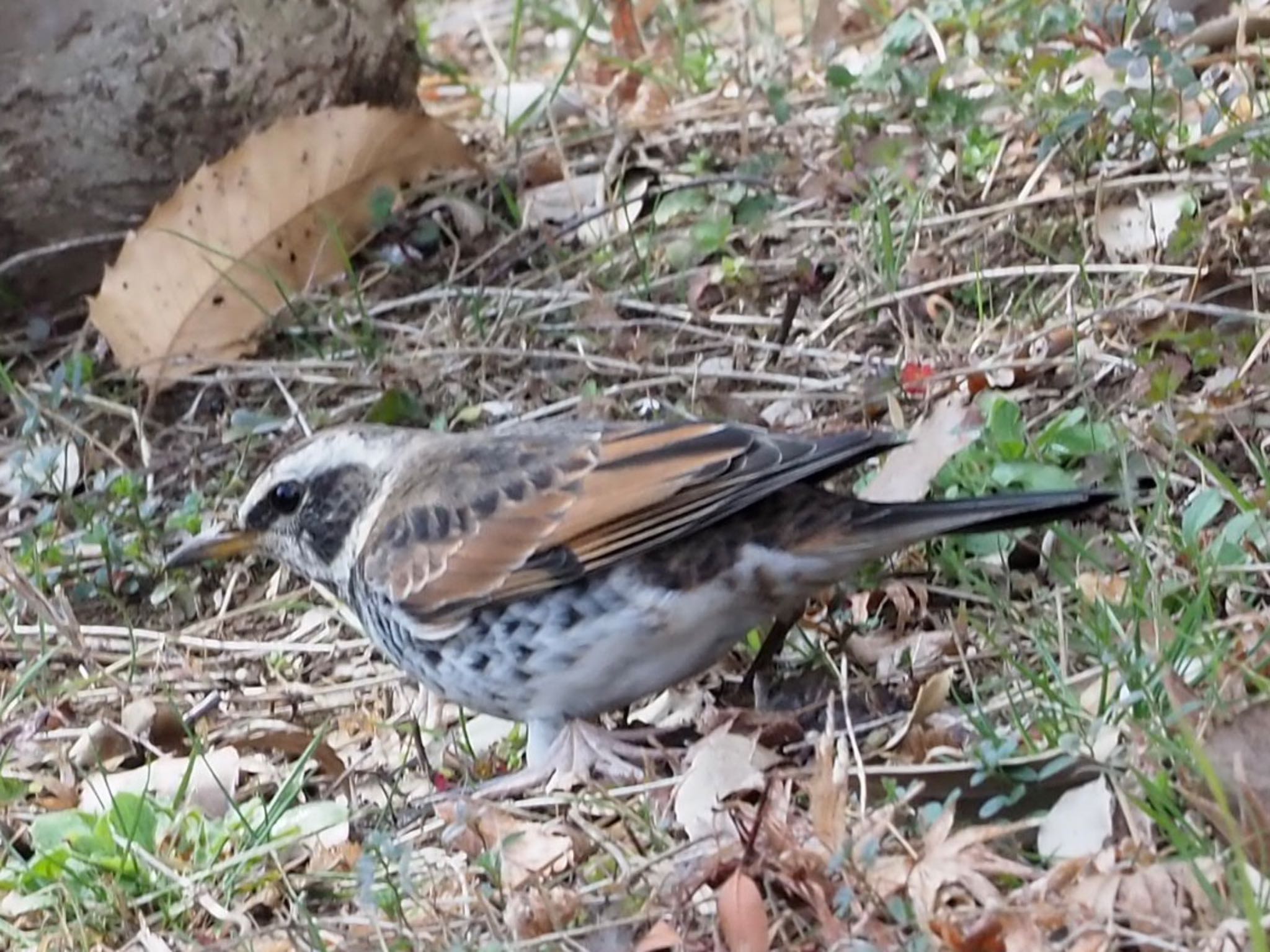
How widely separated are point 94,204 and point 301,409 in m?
1.19

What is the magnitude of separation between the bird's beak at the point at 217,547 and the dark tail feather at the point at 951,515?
1.61 m

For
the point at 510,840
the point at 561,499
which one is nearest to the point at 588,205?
the point at 561,499

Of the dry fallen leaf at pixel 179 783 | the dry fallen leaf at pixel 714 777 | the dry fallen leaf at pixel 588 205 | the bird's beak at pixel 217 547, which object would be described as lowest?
the dry fallen leaf at pixel 179 783

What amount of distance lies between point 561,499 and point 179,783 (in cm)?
108

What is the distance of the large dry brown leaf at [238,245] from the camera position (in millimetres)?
6004

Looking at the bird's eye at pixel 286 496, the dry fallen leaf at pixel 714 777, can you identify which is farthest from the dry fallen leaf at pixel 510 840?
the bird's eye at pixel 286 496

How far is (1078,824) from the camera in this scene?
320cm

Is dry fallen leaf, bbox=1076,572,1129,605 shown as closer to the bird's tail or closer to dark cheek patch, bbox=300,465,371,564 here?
the bird's tail

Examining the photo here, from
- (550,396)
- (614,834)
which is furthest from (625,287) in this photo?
(614,834)

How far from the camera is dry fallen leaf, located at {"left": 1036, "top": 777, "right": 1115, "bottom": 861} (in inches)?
124

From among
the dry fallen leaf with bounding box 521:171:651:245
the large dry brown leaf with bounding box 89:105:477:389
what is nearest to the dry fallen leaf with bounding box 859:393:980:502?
the dry fallen leaf with bounding box 521:171:651:245

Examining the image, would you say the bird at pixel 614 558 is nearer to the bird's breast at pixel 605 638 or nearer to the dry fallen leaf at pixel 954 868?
the bird's breast at pixel 605 638

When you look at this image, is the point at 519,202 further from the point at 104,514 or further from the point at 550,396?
the point at 104,514

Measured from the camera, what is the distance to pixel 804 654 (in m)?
4.33
